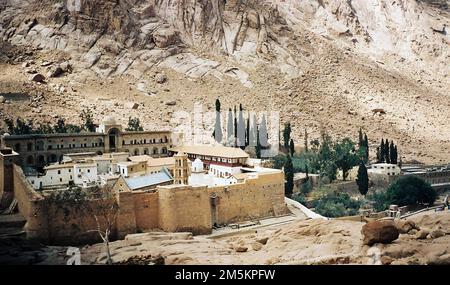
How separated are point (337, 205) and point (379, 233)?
3.49 meters

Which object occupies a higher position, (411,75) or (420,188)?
(411,75)

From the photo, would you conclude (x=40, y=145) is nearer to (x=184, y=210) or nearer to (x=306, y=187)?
(x=184, y=210)

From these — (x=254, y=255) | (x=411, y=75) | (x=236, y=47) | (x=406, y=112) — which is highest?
(x=236, y=47)

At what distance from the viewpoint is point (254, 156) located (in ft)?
36.3

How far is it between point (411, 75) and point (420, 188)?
Answer: 394 inches

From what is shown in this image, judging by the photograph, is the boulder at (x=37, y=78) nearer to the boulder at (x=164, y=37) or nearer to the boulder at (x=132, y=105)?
the boulder at (x=132, y=105)

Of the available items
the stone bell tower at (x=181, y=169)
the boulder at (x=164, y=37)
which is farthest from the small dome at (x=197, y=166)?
the boulder at (x=164, y=37)

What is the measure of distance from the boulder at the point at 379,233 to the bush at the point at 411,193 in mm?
2968

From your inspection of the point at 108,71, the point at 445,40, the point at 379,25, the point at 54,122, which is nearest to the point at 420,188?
the point at 54,122

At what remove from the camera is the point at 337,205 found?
8.98 metres

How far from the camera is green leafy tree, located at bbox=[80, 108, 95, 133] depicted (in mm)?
10996

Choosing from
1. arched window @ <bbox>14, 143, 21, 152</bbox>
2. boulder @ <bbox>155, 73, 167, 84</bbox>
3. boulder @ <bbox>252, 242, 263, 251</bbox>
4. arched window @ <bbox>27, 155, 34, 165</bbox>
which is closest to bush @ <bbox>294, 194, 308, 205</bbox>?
boulder @ <bbox>252, 242, 263, 251</bbox>

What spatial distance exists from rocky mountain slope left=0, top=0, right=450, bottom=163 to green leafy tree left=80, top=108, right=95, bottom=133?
0.33 metres

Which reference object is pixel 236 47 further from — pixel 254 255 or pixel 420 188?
pixel 254 255
